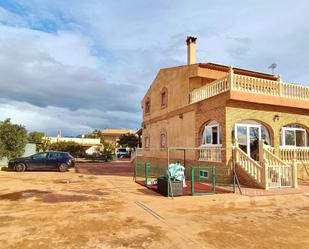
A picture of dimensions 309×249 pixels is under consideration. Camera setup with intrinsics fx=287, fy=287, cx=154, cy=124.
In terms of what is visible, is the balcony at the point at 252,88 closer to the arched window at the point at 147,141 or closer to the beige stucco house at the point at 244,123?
the beige stucco house at the point at 244,123

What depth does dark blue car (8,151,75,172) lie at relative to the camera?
21.0 meters

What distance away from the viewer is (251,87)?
15453mm

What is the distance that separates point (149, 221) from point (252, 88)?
35.3 feet

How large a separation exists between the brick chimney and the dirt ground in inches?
493

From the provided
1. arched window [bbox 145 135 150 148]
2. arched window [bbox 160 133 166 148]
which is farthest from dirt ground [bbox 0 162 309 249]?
arched window [bbox 145 135 150 148]

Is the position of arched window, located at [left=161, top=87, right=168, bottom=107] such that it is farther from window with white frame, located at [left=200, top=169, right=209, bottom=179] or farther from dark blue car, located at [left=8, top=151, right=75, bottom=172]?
dark blue car, located at [left=8, top=151, right=75, bottom=172]

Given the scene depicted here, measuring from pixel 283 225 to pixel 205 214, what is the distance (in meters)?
2.07

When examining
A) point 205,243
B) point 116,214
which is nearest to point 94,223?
point 116,214

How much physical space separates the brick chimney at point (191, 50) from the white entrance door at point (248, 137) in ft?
25.1

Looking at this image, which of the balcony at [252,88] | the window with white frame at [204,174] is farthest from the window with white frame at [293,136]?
the window with white frame at [204,174]

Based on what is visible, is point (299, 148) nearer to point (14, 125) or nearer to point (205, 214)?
point (205, 214)

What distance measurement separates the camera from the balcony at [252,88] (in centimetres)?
1497

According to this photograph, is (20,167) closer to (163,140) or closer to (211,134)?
(163,140)

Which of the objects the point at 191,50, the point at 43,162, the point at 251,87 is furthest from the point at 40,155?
the point at 251,87
